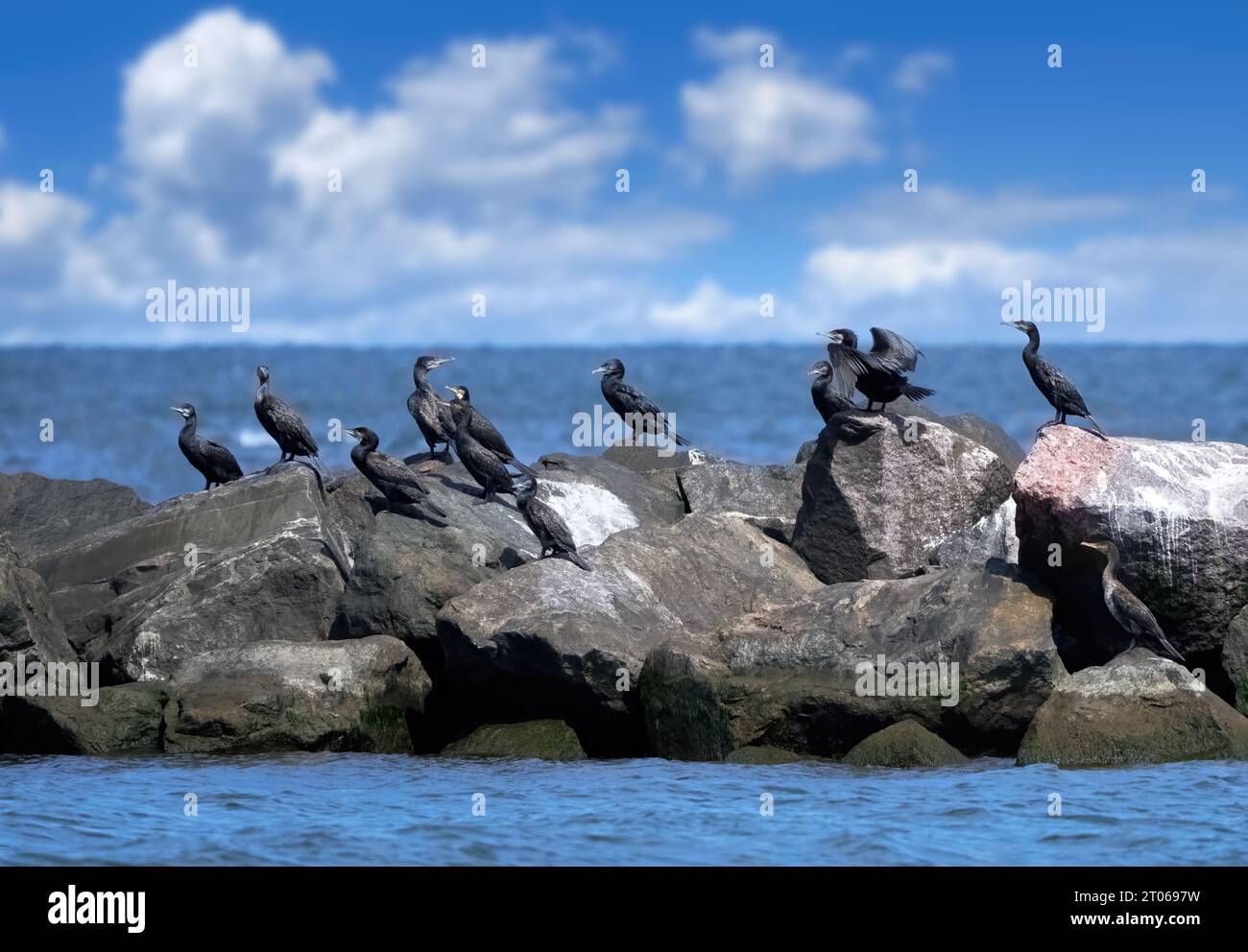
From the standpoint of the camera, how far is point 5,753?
1077 cm

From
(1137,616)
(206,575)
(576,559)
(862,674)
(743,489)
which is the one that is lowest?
(862,674)

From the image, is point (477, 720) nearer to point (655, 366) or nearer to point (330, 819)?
point (330, 819)

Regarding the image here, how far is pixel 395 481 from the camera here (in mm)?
12969

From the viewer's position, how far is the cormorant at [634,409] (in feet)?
54.1

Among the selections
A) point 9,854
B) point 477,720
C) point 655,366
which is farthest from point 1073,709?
point 655,366

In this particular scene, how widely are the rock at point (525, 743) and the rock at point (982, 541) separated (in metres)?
3.23

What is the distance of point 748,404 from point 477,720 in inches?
1730

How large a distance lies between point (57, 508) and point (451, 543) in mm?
5373

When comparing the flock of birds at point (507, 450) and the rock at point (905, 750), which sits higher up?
the flock of birds at point (507, 450)

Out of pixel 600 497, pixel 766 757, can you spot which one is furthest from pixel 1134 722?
pixel 600 497

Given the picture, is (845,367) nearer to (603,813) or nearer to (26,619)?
(603,813)

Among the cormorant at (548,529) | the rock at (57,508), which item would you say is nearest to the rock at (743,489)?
the cormorant at (548,529)

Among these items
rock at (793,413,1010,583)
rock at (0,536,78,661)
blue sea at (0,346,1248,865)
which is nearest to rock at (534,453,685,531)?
rock at (793,413,1010,583)

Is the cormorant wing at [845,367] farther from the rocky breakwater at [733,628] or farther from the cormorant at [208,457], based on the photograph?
the cormorant at [208,457]
